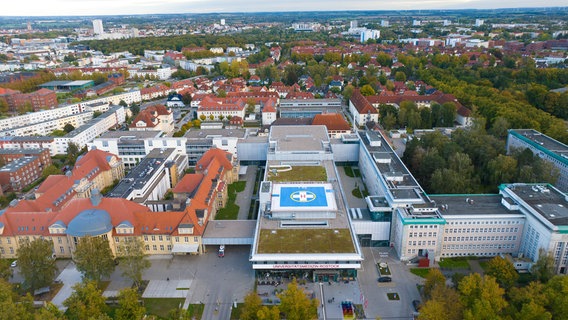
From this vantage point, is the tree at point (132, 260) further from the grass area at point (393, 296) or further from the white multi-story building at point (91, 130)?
the white multi-story building at point (91, 130)

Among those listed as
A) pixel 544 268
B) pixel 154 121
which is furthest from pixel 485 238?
pixel 154 121

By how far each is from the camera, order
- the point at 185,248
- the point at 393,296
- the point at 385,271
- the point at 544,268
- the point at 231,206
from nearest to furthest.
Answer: the point at 544,268 → the point at 393,296 → the point at 385,271 → the point at 185,248 → the point at 231,206

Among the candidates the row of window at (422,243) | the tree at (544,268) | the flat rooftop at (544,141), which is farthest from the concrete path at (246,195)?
the flat rooftop at (544,141)

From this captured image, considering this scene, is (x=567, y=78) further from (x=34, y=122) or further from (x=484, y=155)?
(x=34, y=122)

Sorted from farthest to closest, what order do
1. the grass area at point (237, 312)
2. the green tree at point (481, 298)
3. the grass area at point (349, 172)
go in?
1. the grass area at point (349, 172)
2. the grass area at point (237, 312)
3. the green tree at point (481, 298)

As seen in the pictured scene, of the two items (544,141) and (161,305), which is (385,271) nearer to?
(161,305)
